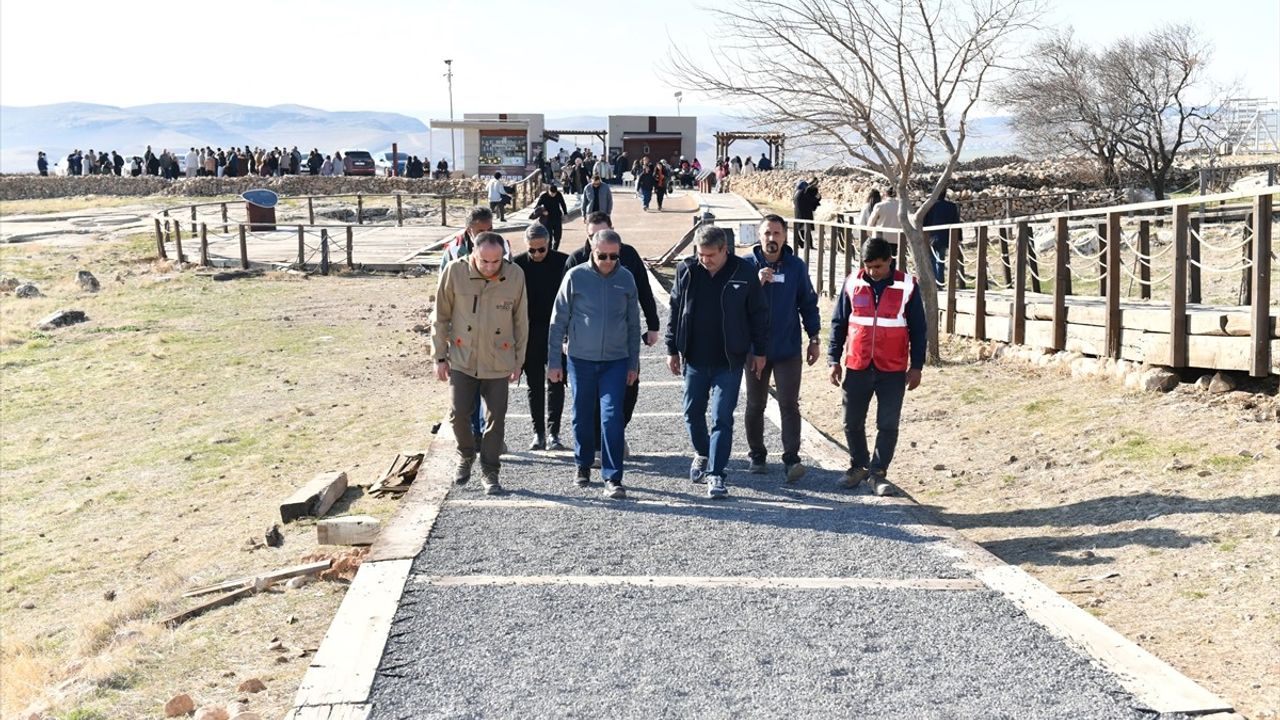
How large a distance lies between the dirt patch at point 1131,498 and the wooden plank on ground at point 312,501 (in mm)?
3888

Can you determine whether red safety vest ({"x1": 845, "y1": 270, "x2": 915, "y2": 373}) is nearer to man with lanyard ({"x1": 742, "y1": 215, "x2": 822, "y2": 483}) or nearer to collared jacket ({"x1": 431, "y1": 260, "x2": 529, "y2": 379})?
man with lanyard ({"x1": 742, "y1": 215, "x2": 822, "y2": 483})

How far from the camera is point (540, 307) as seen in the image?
28.3 feet

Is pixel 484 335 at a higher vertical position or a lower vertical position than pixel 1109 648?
higher

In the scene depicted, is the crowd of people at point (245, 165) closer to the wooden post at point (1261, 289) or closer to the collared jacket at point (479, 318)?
the wooden post at point (1261, 289)

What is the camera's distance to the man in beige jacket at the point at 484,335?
A: 772 cm

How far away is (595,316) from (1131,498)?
3304 millimetres

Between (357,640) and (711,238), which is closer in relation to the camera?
(357,640)

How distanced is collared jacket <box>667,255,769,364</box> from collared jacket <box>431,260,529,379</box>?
2.95 feet

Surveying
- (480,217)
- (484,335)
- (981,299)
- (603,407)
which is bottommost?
(603,407)

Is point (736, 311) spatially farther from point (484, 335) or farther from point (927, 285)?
point (927, 285)

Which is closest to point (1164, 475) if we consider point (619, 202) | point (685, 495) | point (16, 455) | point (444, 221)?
point (685, 495)

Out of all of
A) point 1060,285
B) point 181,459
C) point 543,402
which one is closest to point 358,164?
point 181,459

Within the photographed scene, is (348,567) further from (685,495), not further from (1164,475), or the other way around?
(1164,475)

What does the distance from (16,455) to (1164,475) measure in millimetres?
11476
